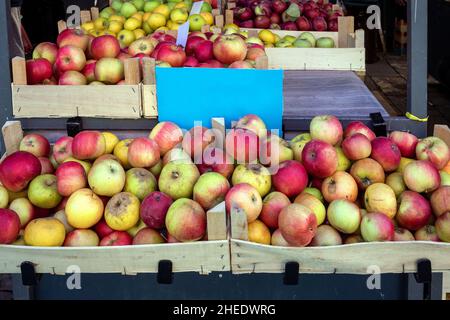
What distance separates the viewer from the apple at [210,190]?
1.91 metres

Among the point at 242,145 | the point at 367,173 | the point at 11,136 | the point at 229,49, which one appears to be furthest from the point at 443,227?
the point at 11,136

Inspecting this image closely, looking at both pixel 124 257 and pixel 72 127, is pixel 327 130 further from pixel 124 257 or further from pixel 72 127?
pixel 72 127

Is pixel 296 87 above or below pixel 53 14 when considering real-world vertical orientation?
below

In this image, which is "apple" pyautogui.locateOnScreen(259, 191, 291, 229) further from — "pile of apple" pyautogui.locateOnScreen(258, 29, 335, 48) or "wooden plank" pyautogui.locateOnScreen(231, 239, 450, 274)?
"pile of apple" pyautogui.locateOnScreen(258, 29, 335, 48)

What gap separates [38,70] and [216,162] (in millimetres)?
1087

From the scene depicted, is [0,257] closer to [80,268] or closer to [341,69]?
[80,268]

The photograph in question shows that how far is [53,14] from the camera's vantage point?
7.51 m

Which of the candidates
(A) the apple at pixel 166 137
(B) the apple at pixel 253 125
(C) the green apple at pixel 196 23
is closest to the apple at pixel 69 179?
(A) the apple at pixel 166 137

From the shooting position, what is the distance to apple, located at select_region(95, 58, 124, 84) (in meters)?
2.61

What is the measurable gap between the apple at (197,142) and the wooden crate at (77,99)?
0.39 meters

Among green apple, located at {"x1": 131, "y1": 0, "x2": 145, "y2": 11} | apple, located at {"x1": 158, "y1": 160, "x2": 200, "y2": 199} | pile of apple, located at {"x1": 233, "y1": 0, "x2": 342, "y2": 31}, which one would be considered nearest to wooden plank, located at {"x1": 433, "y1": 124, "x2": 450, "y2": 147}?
apple, located at {"x1": 158, "y1": 160, "x2": 200, "y2": 199}

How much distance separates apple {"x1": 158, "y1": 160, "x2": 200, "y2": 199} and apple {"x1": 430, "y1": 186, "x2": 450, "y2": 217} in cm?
79
